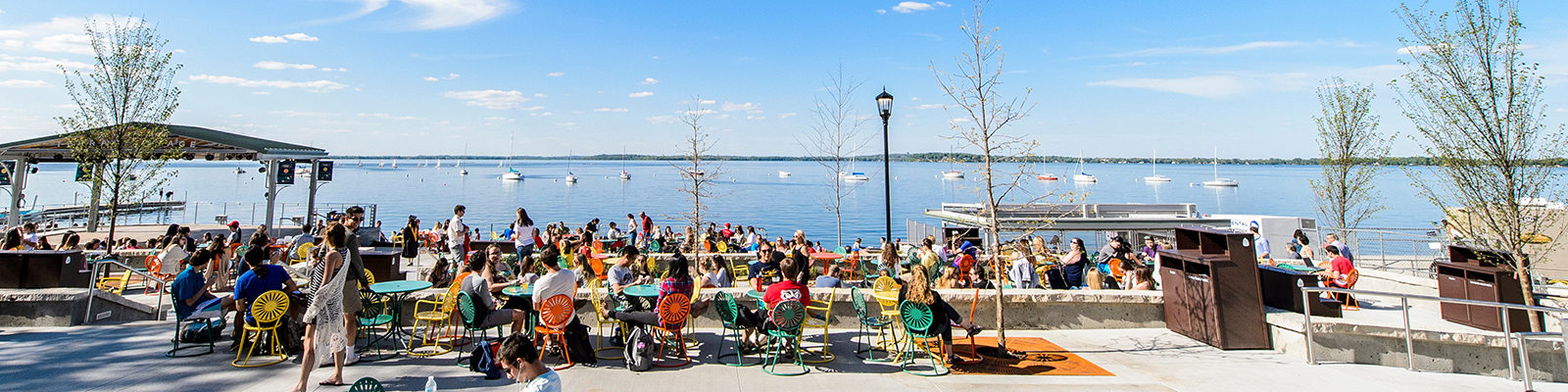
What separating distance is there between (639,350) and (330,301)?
107 inches

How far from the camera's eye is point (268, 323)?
261 inches

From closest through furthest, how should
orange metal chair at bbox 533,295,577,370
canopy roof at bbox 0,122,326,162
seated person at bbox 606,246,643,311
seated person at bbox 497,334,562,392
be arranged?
seated person at bbox 497,334,562,392, orange metal chair at bbox 533,295,577,370, seated person at bbox 606,246,643,311, canopy roof at bbox 0,122,326,162

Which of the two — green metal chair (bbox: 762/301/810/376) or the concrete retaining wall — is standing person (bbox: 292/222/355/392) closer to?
green metal chair (bbox: 762/301/810/376)

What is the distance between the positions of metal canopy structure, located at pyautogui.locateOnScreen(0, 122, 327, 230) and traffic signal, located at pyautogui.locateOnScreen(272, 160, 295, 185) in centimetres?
52

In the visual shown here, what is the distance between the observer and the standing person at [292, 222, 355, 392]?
5820 mm

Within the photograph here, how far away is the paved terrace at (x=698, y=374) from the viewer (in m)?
6.20

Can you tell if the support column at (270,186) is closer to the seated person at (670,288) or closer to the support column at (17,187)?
the support column at (17,187)

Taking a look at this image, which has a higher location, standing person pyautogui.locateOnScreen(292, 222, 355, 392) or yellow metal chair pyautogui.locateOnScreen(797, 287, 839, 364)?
standing person pyautogui.locateOnScreen(292, 222, 355, 392)

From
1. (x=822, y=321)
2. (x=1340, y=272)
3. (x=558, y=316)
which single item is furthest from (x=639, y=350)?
(x=1340, y=272)

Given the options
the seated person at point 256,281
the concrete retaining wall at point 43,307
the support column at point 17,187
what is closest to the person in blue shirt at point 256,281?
the seated person at point 256,281

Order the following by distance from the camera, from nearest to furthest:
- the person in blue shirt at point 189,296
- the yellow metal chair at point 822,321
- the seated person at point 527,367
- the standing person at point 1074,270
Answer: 1. the seated person at point 527,367
2. the person in blue shirt at point 189,296
3. the yellow metal chair at point 822,321
4. the standing person at point 1074,270

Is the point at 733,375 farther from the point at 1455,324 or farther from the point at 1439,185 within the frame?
the point at 1439,185

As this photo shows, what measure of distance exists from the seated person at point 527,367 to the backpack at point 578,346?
2.85m

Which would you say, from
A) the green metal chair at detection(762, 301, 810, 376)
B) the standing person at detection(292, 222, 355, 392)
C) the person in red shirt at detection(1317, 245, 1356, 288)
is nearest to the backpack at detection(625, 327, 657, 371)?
the green metal chair at detection(762, 301, 810, 376)
